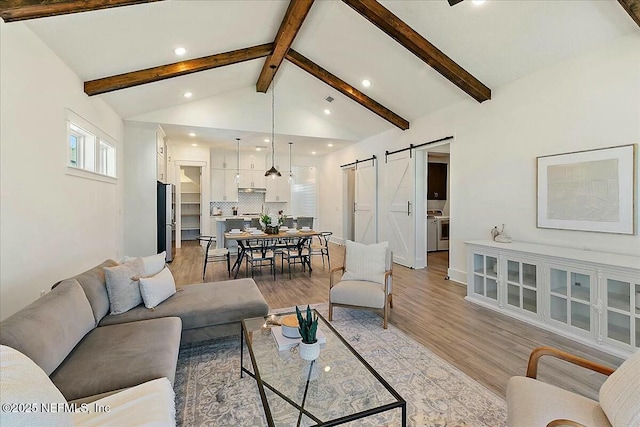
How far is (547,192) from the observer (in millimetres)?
3566

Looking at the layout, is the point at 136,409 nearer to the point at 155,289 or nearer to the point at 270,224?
the point at 155,289

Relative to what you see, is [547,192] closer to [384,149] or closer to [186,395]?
[384,149]

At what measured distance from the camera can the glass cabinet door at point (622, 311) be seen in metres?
2.46

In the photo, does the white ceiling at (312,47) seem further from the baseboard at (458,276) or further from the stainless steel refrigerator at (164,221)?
the baseboard at (458,276)

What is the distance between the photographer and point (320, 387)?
1564 millimetres

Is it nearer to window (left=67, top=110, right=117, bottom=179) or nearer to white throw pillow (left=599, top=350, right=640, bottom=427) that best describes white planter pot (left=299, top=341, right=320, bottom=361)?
white throw pillow (left=599, top=350, right=640, bottom=427)

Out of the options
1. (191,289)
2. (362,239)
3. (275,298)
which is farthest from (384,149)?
(191,289)

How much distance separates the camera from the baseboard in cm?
472

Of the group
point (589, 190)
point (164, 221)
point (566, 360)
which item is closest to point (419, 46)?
point (589, 190)

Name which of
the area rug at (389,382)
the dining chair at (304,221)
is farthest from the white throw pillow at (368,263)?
the dining chair at (304,221)

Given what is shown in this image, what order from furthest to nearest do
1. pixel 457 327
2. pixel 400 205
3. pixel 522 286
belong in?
1. pixel 400 205
2. pixel 522 286
3. pixel 457 327

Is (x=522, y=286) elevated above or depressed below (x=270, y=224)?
below

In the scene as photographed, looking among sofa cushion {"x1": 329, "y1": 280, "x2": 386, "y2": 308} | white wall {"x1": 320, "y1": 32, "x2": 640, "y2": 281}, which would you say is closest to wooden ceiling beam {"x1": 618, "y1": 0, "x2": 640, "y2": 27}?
white wall {"x1": 320, "y1": 32, "x2": 640, "y2": 281}

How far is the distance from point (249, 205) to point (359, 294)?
23.6 feet
